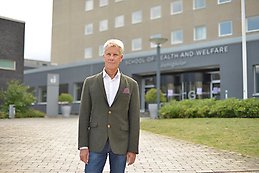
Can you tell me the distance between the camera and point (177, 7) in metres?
36.8

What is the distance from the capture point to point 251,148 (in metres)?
9.28

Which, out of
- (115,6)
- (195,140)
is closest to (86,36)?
(115,6)

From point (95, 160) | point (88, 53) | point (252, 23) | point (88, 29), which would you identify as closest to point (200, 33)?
point (252, 23)

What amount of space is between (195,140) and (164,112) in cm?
858

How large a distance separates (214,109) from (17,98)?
43.6 ft

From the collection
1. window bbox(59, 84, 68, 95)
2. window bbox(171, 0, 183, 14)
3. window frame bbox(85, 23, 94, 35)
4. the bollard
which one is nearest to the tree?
the bollard

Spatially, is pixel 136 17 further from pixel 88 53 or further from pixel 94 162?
pixel 94 162

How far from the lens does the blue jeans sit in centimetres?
338

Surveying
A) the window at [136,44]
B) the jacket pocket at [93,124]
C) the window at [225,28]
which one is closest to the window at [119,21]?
the window at [136,44]

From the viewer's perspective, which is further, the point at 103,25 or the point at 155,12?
the point at 103,25

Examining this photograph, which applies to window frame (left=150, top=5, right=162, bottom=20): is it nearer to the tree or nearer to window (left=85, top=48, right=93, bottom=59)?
window (left=85, top=48, right=93, bottom=59)

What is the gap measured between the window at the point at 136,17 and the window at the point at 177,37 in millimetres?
4783

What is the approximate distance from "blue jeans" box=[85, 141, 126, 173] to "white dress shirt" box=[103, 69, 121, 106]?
435 mm

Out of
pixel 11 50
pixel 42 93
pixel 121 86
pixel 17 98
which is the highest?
pixel 11 50
